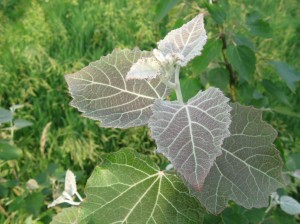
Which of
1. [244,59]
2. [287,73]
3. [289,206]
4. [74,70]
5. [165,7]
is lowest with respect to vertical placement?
[74,70]

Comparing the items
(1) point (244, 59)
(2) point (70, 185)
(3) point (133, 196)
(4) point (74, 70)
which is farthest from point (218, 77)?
(4) point (74, 70)

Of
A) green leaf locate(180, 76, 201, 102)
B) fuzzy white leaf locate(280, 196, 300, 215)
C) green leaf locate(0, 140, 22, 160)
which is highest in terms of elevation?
green leaf locate(180, 76, 201, 102)

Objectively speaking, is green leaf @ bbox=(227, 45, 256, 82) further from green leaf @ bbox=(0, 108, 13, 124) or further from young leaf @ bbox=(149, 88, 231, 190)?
young leaf @ bbox=(149, 88, 231, 190)

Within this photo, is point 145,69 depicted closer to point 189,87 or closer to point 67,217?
point 67,217

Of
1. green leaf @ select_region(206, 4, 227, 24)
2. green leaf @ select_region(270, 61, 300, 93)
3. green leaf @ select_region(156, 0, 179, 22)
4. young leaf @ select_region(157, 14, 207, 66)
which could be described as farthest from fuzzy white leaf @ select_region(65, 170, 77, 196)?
green leaf @ select_region(270, 61, 300, 93)

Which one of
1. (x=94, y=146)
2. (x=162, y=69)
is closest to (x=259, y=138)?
(x=162, y=69)

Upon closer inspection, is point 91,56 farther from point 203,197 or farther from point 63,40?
point 203,197

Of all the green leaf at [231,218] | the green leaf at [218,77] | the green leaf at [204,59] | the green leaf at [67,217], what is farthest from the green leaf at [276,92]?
the green leaf at [67,217]
